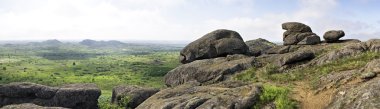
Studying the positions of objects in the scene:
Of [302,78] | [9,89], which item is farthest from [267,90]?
[9,89]

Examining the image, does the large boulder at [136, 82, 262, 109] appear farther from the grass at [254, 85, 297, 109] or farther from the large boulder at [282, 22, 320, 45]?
the large boulder at [282, 22, 320, 45]

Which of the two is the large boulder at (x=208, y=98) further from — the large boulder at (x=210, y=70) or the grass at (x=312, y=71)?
the large boulder at (x=210, y=70)

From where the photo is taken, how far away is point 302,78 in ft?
132

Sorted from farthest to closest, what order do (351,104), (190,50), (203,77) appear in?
(190,50)
(203,77)
(351,104)

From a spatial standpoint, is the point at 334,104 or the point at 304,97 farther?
the point at 304,97

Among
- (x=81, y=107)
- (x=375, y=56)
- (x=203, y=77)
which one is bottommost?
(x=81, y=107)

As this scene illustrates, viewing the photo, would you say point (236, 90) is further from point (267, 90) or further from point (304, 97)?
point (304, 97)

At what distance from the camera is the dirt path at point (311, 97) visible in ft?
104

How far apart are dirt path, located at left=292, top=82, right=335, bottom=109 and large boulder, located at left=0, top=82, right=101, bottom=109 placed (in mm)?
36764

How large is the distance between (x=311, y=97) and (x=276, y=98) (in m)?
3.53

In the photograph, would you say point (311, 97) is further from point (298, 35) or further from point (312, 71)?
point (298, 35)

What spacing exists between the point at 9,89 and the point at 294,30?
50.1 m

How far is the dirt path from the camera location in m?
31.7

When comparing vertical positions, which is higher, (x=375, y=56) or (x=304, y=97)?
(x=375, y=56)
